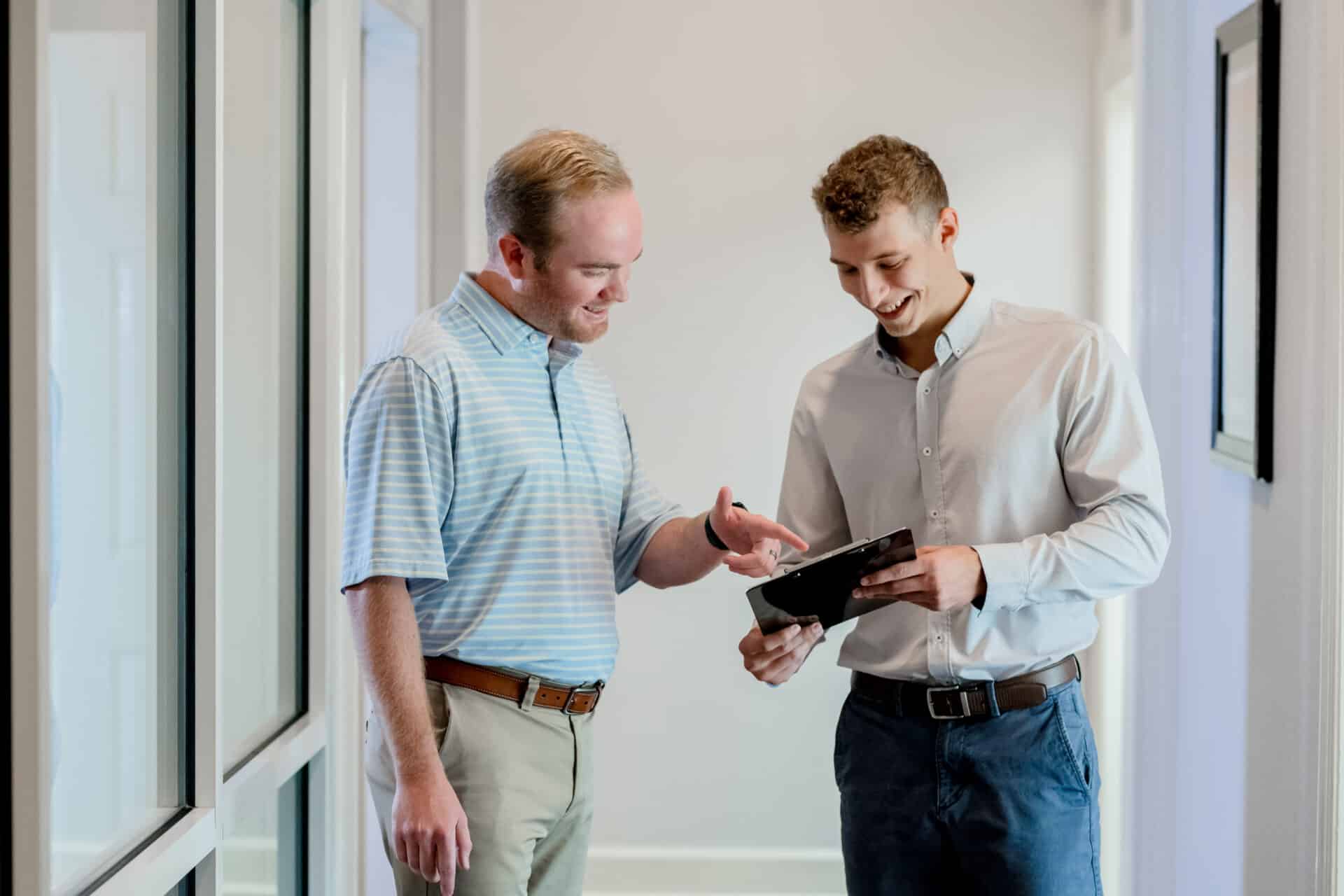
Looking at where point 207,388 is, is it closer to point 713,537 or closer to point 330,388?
point 330,388

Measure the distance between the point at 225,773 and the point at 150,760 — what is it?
25cm

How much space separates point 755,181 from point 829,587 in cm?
186

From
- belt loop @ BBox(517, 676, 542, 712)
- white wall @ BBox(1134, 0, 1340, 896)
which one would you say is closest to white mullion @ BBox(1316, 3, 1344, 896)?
white wall @ BBox(1134, 0, 1340, 896)

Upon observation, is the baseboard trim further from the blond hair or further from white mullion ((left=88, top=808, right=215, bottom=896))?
the blond hair

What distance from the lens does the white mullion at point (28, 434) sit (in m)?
1.19

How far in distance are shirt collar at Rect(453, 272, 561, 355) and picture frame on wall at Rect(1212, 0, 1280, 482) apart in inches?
43.9

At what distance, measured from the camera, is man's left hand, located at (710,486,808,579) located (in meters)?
1.72

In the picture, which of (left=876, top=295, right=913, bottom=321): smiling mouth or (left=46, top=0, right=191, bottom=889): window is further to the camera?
(left=876, top=295, right=913, bottom=321): smiling mouth

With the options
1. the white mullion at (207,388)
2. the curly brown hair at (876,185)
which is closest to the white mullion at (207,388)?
the white mullion at (207,388)

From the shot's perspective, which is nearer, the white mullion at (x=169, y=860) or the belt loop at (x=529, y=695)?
the white mullion at (x=169, y=860)

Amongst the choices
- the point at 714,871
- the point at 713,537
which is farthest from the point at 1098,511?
the point at 714,871

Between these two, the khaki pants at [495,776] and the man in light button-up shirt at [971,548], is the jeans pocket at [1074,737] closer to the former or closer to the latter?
the man in light button-up shirt at [971,548]

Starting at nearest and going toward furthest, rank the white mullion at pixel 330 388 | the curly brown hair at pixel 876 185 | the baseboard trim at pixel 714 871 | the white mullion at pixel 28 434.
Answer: the white mullion at pixel 28 434 → the curly brown hair at pixel 876 185 → the white mullion at pixel 330 388 → the baseboard trim at pixel 714 871

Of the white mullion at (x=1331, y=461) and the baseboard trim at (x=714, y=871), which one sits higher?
the white mullion at (x=1331, y=461)
